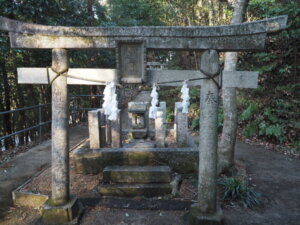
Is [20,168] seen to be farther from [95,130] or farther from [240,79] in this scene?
[240,79]

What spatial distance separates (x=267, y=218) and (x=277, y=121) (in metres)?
5.18

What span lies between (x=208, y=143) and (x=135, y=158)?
83.5 inches

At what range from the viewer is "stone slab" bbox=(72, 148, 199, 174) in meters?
4.86

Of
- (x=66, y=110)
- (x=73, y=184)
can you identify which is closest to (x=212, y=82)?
(x=66, y=110)

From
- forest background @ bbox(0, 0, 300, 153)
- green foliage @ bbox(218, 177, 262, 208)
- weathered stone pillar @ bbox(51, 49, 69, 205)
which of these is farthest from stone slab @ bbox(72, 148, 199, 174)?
forest background @ bbox(0, 0, 300, 153)

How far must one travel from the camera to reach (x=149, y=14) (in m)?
15.7

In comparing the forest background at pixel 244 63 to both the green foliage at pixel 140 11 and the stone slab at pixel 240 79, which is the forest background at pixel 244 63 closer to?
the green foliage at pixel 140 11

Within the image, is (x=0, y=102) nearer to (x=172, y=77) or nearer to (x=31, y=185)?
(x=31, y=185)

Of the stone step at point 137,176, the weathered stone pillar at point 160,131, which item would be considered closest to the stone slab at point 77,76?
the stone step at point 137,176

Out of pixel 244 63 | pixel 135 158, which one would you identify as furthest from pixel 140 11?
pixel 135 158

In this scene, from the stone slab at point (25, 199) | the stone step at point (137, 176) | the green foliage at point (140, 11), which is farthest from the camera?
the green foliage at point (140, 11)

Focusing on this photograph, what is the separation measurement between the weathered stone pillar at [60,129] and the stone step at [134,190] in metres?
0.95

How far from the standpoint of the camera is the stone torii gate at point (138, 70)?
3053mm

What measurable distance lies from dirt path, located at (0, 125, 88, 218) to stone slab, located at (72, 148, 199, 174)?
1205mm
